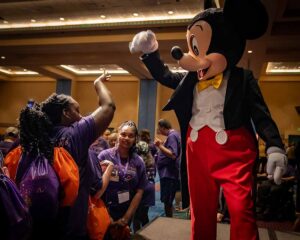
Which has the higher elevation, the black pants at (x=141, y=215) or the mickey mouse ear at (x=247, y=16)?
the mickey mouse ear at (x=247, y=16)

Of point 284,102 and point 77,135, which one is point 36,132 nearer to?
point 77,135

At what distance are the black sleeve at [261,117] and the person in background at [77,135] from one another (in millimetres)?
A: 719

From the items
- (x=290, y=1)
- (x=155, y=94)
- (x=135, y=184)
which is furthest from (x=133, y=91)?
(x=135, y=184)

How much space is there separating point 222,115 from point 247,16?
0.50 metres

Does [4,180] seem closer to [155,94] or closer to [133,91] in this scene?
[155,94]

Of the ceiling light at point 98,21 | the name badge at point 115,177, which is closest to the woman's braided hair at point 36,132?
the name badge at point 115,177

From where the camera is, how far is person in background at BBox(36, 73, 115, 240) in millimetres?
1772

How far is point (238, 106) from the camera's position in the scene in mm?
1702

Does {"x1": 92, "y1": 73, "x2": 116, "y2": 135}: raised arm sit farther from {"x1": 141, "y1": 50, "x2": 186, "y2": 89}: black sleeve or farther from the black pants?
the black pants

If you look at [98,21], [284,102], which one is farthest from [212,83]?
[284,102]

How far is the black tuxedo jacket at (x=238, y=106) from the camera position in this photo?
65.6 inches

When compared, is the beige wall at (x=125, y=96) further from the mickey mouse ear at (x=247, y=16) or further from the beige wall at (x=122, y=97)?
the mickey mouse ear at (x=247, y=16)

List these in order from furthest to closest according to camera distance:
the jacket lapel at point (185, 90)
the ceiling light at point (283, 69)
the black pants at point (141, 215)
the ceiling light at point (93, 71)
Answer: the ceiling light at point (93, 71) < the ceiling light at point (283, 69) < the black pants at point (141, 215) < the jacket lapel at point (185, 90)

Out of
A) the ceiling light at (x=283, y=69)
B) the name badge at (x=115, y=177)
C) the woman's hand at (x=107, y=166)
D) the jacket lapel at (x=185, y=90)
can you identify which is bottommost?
the name badge at (x=115, y=177)
